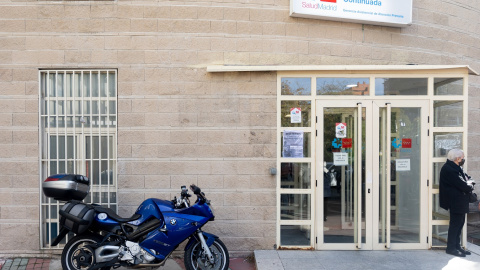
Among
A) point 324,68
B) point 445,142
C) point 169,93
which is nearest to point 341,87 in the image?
point 324,68

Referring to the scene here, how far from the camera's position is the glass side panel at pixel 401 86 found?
5.92 meters

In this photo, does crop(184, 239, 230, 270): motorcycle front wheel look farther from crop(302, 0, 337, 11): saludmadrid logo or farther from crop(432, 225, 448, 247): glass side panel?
crop(302, 0, 337, 11): saludmadrid logo

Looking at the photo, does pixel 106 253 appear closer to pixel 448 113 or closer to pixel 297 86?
pixel 297 86

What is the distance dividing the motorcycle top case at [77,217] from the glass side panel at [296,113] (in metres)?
3.03

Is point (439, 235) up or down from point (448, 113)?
down

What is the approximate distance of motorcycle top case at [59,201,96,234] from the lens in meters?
4.64

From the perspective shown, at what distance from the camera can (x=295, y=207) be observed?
5832 mm

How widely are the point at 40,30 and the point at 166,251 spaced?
381cm

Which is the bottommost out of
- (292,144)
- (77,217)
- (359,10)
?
(77,217)

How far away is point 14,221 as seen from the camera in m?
5.66

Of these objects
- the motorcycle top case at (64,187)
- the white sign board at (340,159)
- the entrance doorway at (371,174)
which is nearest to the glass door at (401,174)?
the entrance doorway at (371,174)

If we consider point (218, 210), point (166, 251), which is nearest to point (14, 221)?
point (166, 251)

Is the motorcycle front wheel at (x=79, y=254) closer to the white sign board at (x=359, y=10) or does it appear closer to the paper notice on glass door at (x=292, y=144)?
the paper notice on glass door at (x=292, y=144)

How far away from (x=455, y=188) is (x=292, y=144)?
2.48m
